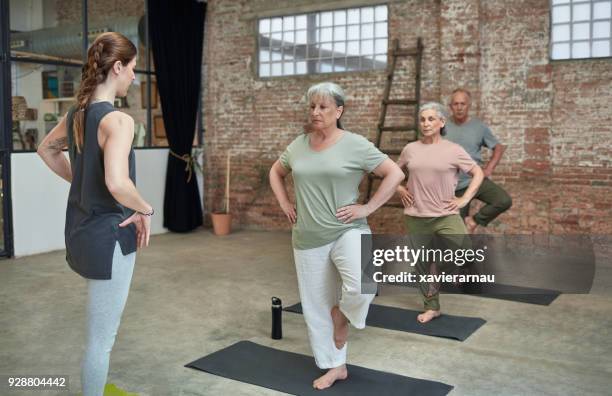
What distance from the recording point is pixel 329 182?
10.6ft

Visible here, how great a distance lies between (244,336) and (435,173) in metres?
1.68

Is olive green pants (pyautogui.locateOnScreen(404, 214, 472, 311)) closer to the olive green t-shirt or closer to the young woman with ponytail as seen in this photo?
the olive green t-shirt

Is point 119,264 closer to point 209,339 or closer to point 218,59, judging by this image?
point 209,339

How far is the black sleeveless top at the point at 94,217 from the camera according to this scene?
2367 mm

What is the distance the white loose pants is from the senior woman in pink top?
1264mm

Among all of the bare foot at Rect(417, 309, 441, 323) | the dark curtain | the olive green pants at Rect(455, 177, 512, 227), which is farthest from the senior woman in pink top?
the dark curtain

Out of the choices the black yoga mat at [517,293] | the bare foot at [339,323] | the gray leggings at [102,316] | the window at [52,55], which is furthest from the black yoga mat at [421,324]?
the window at [52,55]

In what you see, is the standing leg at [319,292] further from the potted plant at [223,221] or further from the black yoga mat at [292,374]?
the potted plant at [223,221]

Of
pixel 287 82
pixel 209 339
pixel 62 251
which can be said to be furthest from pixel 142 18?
pixel 209 339

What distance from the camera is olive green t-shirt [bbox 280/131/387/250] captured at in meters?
3.23

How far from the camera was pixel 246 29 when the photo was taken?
9.18m
